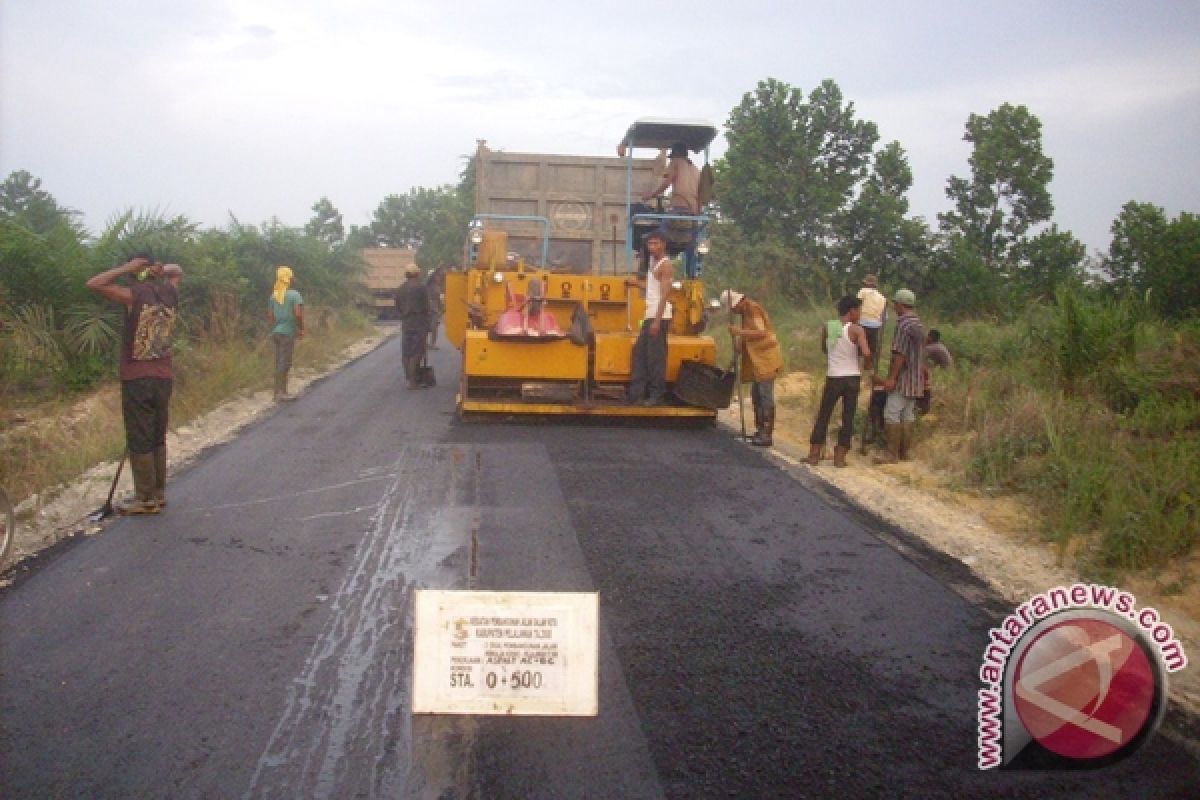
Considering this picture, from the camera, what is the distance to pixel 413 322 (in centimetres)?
1400

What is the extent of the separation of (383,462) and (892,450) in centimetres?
453

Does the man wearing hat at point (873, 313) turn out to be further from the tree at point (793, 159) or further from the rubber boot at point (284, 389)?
the tree at point (793, 159)

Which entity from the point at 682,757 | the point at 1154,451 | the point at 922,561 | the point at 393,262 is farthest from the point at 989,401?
the point at 393,262

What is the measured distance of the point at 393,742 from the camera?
355 cm

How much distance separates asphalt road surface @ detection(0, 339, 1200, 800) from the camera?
336 centimetres

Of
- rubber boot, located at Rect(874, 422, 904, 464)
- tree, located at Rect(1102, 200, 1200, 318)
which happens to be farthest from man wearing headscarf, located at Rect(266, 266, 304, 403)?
tree, located at Rect(1102, 200, 1200, 318)

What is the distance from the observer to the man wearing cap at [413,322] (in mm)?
13930

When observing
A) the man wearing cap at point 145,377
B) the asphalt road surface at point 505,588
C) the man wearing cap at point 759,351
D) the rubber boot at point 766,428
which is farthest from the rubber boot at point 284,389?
the rubber boot at point 766,428

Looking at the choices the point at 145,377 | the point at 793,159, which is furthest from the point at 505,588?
the point at 793,159

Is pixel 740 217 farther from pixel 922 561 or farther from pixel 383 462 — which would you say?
pixel 922 561

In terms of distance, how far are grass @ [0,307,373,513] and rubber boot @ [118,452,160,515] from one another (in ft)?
5.36

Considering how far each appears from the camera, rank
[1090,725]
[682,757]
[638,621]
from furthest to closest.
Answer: [638,621], [682,757], [1090,725]

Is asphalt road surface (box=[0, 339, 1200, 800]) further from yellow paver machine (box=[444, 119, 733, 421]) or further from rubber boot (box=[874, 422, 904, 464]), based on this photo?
yellow paver machine (box=[444, 119, 733, 421])
